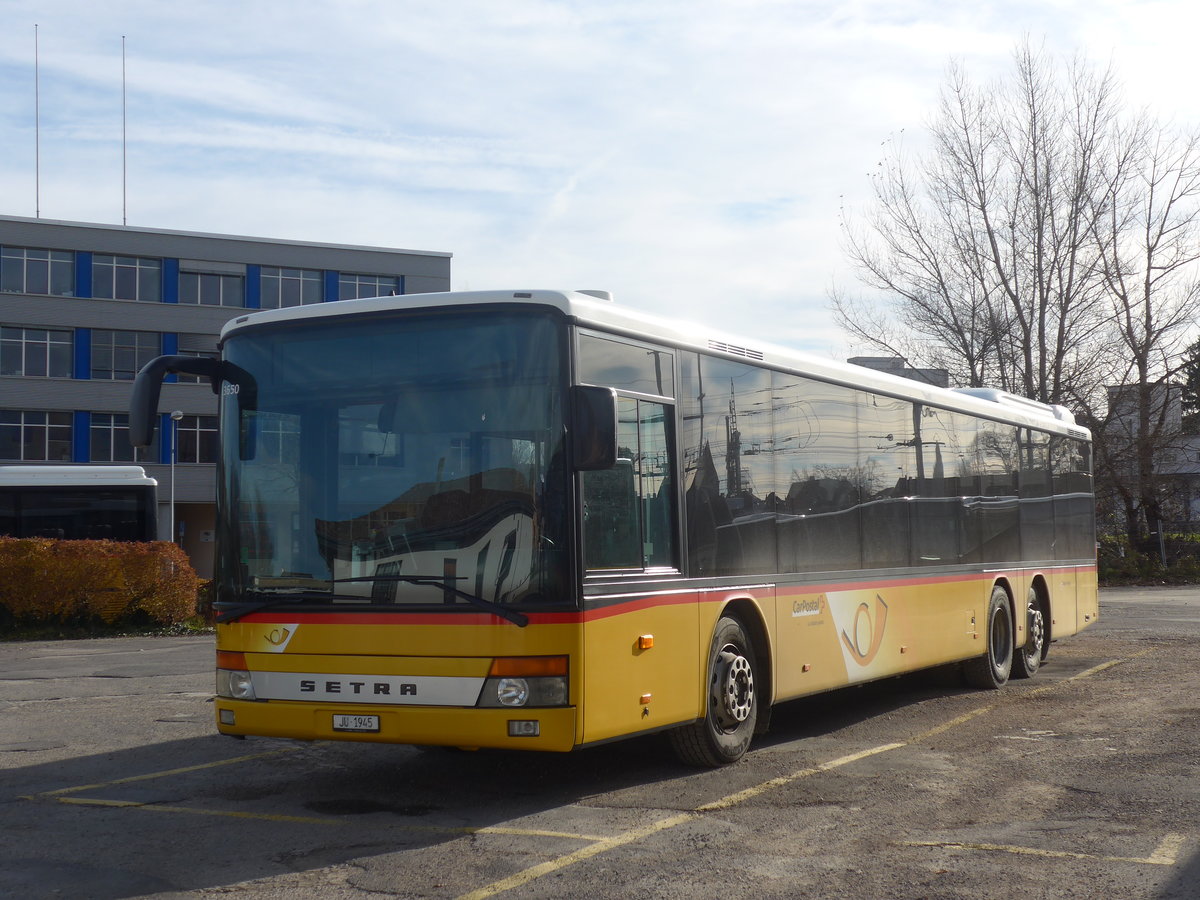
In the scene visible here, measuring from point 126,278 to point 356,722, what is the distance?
54.5m

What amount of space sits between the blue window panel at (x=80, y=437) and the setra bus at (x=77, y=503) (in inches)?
1140

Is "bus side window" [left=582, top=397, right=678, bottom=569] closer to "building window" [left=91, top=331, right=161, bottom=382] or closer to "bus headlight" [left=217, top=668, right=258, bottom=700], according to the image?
"bus headlight" [left=217, top=668, right=258, bottom=700]

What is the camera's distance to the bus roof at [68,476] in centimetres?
2867

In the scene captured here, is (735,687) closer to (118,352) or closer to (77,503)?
(77,503)

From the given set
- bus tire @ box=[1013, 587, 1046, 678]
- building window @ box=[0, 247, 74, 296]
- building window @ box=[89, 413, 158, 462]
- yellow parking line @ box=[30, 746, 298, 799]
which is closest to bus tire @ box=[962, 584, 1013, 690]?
bus tire @ box=[1013, 587, 1046, 678]

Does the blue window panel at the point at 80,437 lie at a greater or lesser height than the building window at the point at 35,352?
lesser

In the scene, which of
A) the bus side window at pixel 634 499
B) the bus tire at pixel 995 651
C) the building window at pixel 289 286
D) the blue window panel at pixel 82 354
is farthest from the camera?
the building window at pixel 289 286

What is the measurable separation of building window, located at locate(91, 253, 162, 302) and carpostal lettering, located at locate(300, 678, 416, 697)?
5368 centimetres

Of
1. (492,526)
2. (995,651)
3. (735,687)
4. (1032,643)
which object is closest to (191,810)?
(492,526)

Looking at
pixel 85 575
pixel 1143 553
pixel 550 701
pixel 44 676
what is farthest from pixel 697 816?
pixel 1143 553

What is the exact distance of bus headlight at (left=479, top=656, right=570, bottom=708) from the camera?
291 inches

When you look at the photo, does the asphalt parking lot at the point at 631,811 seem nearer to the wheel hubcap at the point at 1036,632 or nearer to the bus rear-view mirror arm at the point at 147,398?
the bus rear-view mirror arm at the point at 147,398

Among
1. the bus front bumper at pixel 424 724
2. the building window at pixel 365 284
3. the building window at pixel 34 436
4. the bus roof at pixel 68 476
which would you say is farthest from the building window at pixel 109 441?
the bus front bumper at pixel 424 724

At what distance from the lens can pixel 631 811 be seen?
25.2ft
